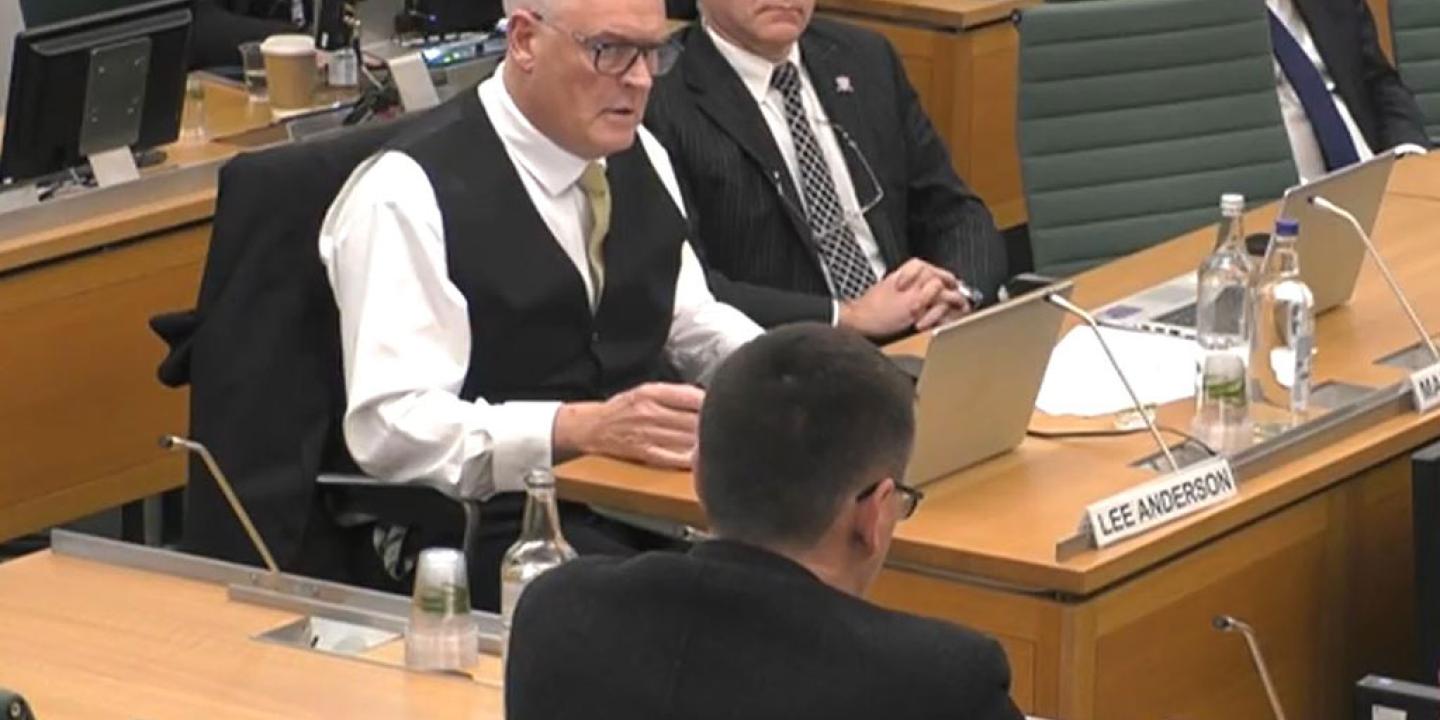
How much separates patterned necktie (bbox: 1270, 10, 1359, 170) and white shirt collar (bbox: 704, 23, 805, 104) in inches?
47.0

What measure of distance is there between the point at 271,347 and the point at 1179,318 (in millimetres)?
1255

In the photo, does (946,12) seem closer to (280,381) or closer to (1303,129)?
(1303,129)

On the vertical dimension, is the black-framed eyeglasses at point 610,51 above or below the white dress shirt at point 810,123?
above

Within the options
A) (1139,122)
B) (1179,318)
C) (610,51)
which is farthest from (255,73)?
(1179,318)

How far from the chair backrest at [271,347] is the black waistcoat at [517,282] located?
0.19m

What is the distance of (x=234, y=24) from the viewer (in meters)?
7.07

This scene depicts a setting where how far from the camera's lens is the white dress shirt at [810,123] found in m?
4.87

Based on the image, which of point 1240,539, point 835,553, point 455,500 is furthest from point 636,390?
point 835,553

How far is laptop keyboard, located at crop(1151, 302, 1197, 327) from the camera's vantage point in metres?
4.23

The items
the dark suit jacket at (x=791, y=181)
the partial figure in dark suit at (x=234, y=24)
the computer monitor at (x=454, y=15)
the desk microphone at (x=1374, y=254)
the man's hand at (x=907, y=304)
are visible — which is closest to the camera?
the desk microphone at (x=1374, y=254)

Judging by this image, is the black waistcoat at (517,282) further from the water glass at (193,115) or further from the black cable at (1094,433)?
the water glass at (193,115)

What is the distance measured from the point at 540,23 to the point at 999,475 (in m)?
0.89


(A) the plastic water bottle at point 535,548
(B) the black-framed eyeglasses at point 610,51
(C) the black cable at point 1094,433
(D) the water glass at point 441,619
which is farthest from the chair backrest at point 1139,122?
(D) the water glass at point 441,619

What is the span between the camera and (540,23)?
402cm
